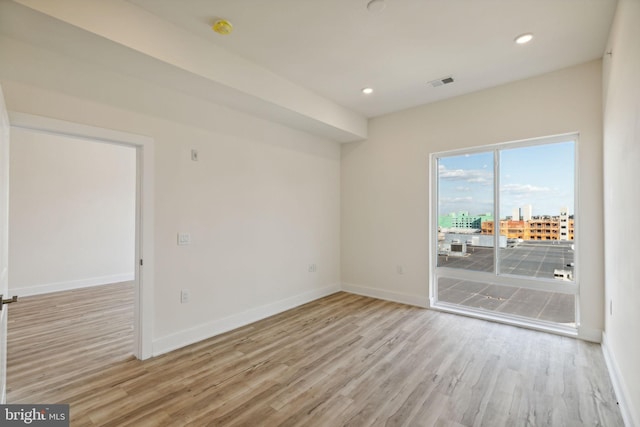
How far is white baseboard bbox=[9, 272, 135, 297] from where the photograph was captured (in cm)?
474

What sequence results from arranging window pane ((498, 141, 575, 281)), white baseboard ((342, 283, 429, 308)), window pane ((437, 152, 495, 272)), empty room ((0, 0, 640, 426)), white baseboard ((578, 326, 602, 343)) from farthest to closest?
white baseboard ((342, 283, 429, 308)), window pane ((437, 152, 495, 272)), window pane ((498, 141, 575, 281)), white baseboard ((578, 326, 602, 343)), empty room ((0, 0, 640, 426))

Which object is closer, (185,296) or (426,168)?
(185,296)

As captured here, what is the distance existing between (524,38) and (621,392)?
2986mm

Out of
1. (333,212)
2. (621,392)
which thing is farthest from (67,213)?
(621,392)

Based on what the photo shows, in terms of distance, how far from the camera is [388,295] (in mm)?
4656

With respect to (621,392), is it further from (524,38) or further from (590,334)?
(524,38)

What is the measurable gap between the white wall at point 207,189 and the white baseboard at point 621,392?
3410 mm

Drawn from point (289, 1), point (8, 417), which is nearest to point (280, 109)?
point (289, 1)

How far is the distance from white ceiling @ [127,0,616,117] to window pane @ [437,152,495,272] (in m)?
1.09

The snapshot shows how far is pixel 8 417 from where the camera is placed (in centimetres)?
160

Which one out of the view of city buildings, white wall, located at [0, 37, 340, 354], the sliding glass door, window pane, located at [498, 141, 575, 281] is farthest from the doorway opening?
window pane, located at [498, 141, 575, 281]

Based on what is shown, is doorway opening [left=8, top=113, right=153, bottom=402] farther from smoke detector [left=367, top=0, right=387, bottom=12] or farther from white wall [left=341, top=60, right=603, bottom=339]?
white wall [left=341, top=60, right=603, bottom=339]

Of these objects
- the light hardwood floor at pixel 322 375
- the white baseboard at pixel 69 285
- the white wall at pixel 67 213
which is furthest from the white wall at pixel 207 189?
the white baseboard at pixel 69 285

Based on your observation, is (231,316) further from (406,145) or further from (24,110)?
(406,145)
